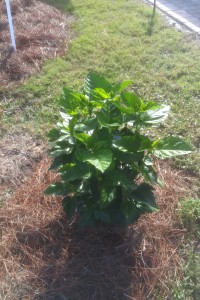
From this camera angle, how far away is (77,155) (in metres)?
2.14

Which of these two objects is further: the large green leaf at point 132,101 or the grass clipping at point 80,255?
the grass clipping at point 80,255

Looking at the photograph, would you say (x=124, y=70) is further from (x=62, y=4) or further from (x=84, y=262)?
(x=84, y=262)

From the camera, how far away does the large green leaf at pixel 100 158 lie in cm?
201

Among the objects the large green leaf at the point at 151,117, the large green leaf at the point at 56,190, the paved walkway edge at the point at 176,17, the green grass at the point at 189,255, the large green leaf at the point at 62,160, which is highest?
the large green leaf at the point at 151,117

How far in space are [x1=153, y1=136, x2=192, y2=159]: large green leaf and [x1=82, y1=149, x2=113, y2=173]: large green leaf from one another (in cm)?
30

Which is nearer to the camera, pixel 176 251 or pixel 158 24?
pixel 176 251

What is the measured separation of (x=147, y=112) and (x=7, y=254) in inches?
51.1

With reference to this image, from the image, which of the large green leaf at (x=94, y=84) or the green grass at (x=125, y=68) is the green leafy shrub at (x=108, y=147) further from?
the green grass at (x=125, y=68)

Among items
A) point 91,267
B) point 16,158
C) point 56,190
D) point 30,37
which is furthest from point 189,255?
point 30,37

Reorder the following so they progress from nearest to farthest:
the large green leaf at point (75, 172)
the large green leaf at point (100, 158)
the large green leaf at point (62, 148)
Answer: the large green leaf at point (100, 158), the large green leaf at point (75, 172), the large green leaf at point (62, 148)

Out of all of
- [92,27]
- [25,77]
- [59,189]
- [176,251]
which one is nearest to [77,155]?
[59,189]

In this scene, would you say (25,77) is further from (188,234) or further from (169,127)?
(188,234)

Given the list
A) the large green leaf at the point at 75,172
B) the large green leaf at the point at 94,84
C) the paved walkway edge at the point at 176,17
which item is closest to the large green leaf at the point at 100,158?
the large green leaf at the point at 75,172

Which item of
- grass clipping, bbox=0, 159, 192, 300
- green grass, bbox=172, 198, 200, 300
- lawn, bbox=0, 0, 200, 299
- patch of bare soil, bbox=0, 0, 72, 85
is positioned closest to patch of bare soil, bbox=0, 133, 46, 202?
lawn, bbox=0, 0, 200, 299
